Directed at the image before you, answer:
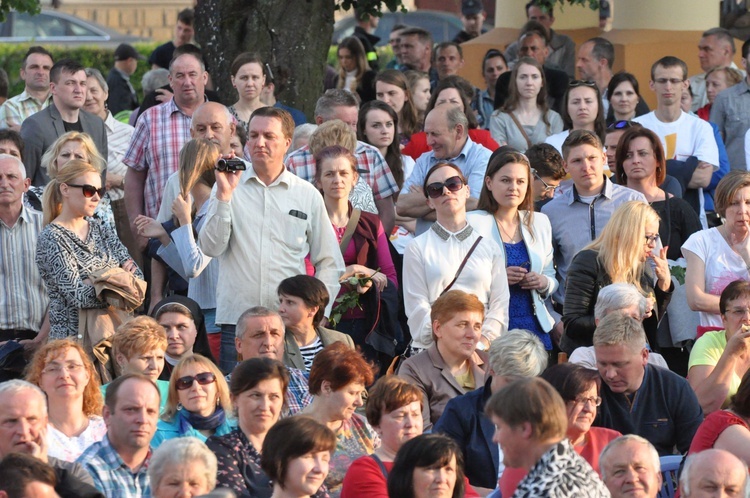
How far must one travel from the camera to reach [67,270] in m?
8.84

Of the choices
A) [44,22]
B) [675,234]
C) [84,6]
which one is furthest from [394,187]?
[84,6]

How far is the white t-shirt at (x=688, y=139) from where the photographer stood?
37.6ft

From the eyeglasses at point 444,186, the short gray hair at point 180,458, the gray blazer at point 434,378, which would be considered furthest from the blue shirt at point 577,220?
the short gray hair at point 180,458

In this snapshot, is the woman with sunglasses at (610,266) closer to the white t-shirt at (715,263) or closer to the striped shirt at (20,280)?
the white t-shirt at (715,263)

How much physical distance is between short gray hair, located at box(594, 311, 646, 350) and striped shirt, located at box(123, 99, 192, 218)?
3824 mm

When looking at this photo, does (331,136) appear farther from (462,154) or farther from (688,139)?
(688,139)

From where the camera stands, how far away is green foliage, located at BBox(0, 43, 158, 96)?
73.8 feet

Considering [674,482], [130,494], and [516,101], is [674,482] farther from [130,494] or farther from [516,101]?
[516,101]

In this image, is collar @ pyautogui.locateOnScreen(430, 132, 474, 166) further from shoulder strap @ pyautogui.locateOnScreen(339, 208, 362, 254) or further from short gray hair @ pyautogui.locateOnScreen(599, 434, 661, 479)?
short gray hair @ pyautogui.locateOnScreen(599, 434, 661, 479)

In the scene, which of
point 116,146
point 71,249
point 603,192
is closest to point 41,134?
point 116,146

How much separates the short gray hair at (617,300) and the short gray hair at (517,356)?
769 millimetres

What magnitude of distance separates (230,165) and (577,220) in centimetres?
237

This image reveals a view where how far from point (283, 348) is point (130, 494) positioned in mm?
1870

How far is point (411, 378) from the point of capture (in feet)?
27.6
